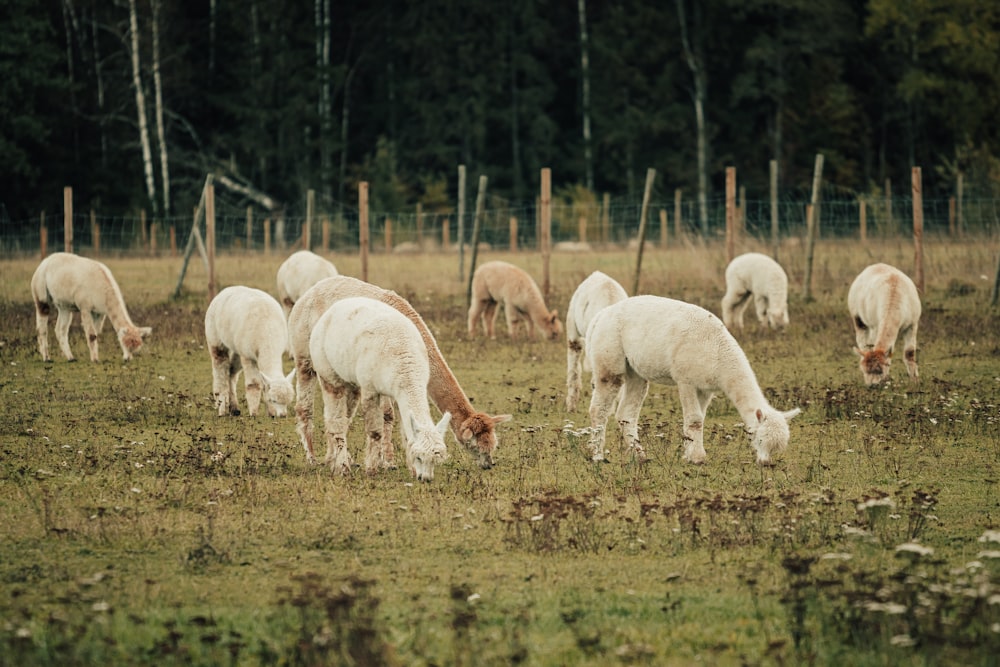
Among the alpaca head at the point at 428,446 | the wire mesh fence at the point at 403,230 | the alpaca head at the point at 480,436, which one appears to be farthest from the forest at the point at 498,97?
the alpaca head at the point at 428,446

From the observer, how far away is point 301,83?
47.8 meters

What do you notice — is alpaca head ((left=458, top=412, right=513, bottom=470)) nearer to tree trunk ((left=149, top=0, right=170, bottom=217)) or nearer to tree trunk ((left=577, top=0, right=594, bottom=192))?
tree trunk ((left=149, top=0, right=170, bottom=217))

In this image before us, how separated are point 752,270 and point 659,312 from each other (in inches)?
379

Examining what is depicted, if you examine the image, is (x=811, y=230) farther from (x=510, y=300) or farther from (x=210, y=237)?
(x=210, y=237)

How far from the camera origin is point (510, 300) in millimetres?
18703

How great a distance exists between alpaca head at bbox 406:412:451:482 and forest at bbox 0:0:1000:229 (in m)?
36.1

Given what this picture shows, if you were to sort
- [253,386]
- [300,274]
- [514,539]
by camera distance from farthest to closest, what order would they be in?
[300,274] < [253,386] < [514,539]

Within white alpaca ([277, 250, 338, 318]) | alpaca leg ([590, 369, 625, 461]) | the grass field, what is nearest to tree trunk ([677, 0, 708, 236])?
white alpaca ([277, 250, 338, 318])

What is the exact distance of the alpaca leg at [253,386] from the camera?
1237 centimetres

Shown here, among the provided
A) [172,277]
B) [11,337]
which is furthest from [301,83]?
[11,337]

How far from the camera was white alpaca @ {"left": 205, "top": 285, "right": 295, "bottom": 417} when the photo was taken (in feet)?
39.5

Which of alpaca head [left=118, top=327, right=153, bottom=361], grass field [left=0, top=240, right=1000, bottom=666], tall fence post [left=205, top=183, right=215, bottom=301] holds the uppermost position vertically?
tall fence post [left=205, top=183, right=215, bottom=301]

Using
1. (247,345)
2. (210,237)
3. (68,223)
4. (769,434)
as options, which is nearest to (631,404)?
(769,434)

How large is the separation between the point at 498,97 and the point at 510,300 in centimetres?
3418
